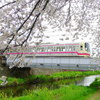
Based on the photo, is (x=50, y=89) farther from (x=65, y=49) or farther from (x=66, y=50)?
(x=65, y=49)

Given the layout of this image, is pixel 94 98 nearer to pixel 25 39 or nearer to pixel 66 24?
pixel 66 24

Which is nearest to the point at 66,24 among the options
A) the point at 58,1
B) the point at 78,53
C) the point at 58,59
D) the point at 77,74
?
the point at 58,1

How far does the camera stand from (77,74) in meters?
28.4

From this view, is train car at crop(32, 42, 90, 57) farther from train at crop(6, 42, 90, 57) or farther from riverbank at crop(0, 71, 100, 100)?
riverbank at crop(0, 71, 100, 100)

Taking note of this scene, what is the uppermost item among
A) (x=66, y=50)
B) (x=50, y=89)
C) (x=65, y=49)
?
(x=65, y=49)

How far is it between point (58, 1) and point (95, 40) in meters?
3.84

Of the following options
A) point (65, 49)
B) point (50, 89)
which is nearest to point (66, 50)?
point (65, 49)

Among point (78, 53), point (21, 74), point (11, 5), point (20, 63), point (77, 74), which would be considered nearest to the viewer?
point (11, 5)

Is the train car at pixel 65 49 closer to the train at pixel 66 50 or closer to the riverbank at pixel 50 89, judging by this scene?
the train at pixel 66 50

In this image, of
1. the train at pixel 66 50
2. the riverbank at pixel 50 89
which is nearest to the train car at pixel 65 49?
the train at pixel 66 50

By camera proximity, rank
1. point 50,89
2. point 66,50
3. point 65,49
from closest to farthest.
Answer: point 50,89, point 66,50, point 65,49

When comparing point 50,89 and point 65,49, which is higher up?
point 65,49

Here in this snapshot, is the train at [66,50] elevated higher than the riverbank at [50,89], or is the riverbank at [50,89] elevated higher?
the train at [66,50]

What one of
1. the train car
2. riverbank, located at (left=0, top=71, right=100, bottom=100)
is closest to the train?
the train car
